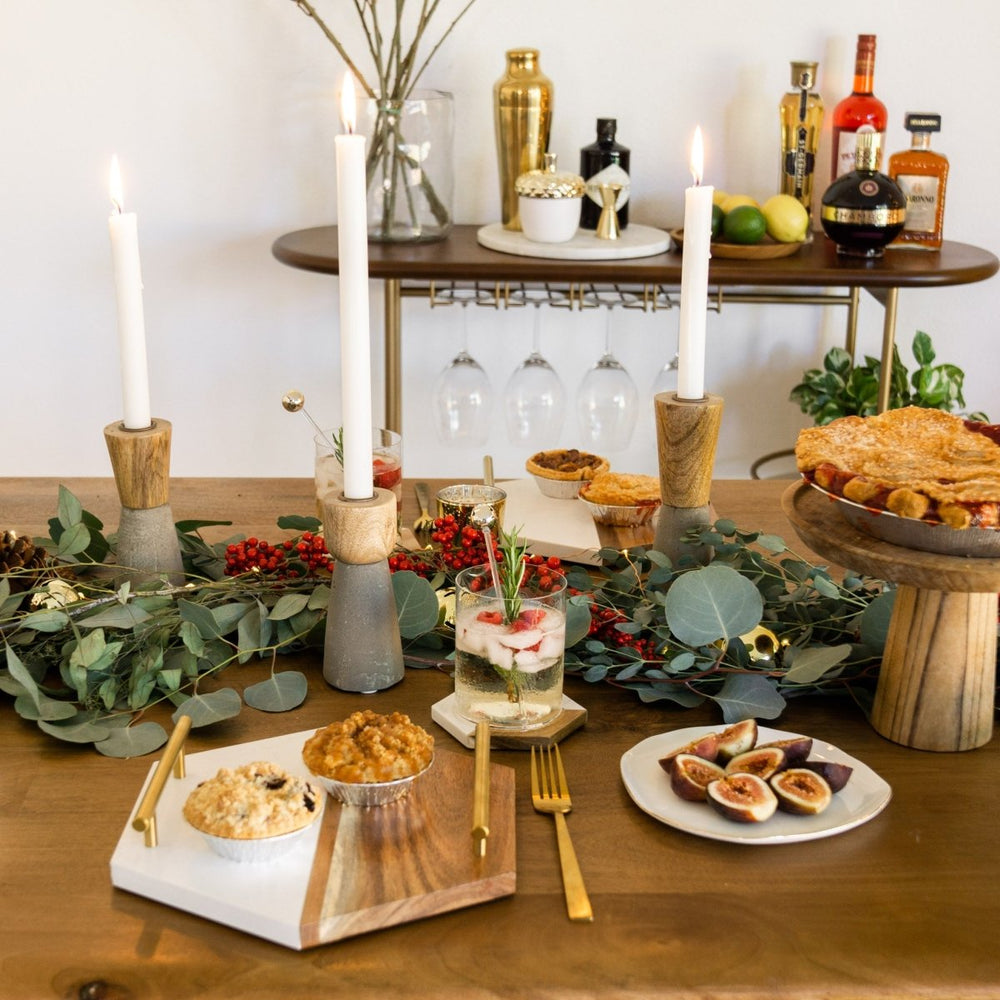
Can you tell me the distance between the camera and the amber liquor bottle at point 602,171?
2336mm

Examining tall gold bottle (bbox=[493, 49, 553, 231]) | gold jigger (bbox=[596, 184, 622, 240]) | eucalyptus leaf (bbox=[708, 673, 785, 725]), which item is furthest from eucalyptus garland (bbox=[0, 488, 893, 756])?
tall gold bottle (bbox=[493, 49, 553, 231])

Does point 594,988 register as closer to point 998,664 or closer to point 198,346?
point 998,664

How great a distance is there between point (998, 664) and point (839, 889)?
0.34 m

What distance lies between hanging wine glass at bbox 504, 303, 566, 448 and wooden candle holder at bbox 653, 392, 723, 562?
3.55 feet

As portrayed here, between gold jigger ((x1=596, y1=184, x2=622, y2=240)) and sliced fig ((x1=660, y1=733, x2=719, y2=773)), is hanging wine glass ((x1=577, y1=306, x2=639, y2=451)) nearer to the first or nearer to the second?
gold jigger ((x1=596, y1=184, x2=622, y2=240))

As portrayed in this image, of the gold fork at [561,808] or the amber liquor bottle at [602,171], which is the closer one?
the gold fork at [561,808]

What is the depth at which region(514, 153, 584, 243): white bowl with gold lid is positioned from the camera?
7.34 ft

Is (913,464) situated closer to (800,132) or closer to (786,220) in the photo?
(786,220)

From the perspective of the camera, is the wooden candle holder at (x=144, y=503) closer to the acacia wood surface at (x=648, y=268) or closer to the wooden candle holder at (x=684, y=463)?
the wooden candle holder at (x=684, y=463)

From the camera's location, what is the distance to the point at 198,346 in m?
2.68

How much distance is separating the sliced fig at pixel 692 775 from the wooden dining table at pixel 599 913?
3 centimetres

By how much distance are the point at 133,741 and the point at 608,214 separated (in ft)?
5.42

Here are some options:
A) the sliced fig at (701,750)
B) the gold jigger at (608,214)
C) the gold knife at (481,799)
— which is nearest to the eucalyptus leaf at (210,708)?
→ the gold knife at (481,799)

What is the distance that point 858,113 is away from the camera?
238 cm
